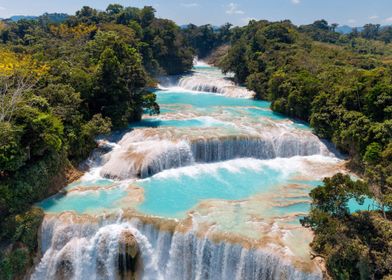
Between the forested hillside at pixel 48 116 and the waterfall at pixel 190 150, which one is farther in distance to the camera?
the waterfall at pixel 190 150

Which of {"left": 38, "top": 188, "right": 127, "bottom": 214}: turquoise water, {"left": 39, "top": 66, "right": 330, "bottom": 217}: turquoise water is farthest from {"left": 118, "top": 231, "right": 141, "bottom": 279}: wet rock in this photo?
{"left": 38, "top": 188, "right": 127, "bottom": 214}: turquoise water

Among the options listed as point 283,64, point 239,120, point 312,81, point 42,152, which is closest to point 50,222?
point 42,152

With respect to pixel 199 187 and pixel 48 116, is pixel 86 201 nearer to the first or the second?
pixel 48 116

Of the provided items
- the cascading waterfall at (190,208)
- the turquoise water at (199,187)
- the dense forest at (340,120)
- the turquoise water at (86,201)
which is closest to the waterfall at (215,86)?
the dense forest at (340,120)

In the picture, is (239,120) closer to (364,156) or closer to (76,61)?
(364,156)

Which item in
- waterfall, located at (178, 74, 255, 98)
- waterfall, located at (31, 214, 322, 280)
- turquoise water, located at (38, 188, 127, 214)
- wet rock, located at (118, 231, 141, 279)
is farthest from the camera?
waterfall, located at (178, 74, 255, 98)

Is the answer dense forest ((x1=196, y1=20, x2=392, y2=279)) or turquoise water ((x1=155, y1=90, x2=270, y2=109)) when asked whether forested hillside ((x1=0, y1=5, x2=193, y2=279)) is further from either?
dense forest ((x1=196, y1=20, x2=392, y2=279))

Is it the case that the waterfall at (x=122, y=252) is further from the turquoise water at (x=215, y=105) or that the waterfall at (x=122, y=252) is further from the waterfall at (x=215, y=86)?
the waterfall at (x=215, y=86)
